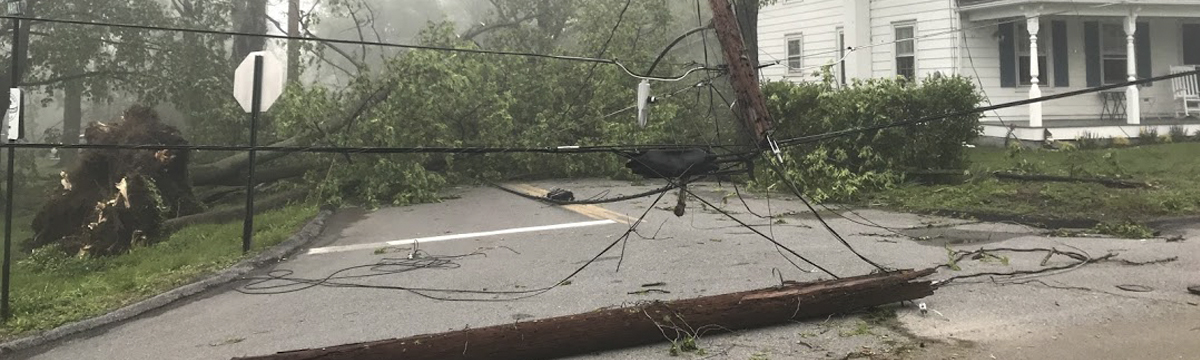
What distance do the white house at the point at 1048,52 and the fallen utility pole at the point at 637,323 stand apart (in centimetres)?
1152

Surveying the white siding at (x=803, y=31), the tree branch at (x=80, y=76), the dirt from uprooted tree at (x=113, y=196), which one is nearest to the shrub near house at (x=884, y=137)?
the white siding at (x=803, y=31)

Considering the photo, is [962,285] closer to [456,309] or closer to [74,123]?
[456,309]

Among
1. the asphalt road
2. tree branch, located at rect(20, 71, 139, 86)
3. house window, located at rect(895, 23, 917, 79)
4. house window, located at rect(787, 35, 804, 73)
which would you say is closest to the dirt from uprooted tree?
the asphalt road

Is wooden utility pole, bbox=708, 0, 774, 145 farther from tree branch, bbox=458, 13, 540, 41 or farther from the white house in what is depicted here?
tree branch, bbox=458, 13, 540, 41

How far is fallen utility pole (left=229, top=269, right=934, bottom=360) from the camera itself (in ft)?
14.9

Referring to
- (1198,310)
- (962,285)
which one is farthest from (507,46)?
(1198,310)

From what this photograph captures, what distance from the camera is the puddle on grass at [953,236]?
26.8ft

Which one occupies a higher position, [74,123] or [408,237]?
[74,123]

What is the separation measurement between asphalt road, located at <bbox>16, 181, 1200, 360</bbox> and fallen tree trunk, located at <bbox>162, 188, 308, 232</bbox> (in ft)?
9.90

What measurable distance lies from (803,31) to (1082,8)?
626 cm

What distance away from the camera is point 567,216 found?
1111 cm

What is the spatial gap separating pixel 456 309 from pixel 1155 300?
206 inches

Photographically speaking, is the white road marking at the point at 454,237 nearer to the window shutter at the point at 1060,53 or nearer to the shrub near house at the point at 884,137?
→ the shrub near house at the point at 884,137

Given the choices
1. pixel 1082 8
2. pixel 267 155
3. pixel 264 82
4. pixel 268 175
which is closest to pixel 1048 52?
pixel 1082 8
